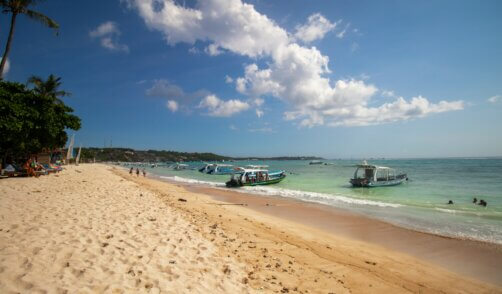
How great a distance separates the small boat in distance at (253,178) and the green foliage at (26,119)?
1772 centimetres

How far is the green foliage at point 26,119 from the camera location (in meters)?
16.1

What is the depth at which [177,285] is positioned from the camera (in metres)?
4.08

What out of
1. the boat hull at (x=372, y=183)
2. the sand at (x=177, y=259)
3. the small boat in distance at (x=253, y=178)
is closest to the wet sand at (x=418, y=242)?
the sand at (x=177, y=259)

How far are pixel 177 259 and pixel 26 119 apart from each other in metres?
19.7

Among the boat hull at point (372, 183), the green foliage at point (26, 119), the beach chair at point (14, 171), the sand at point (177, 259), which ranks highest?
the green foliage at point (26, 119)

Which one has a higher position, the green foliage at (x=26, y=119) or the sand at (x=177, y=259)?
the green foliage at (x=26, y=119)

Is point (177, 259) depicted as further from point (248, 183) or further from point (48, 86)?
point (48, 86)

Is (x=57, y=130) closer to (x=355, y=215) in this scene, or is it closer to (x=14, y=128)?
(x=14, y=128)

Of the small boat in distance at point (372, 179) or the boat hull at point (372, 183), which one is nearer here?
the boat hull at point (372, 183)

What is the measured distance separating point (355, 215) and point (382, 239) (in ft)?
14.1

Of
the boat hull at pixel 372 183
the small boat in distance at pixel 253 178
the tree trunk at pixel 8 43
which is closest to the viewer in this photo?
the tree trunk at pixel 8 43

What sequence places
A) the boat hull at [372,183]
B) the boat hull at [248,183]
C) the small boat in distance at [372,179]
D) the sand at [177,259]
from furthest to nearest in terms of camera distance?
the boat hull at [248,183]
the small boat in distance at [372,179]
the boat hull at [372,183]
the sand at [177,259]

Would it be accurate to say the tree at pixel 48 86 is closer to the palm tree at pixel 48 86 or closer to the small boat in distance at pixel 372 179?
the palm tree at pixel 48 86

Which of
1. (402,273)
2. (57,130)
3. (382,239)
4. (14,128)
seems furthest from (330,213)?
(57,130)
